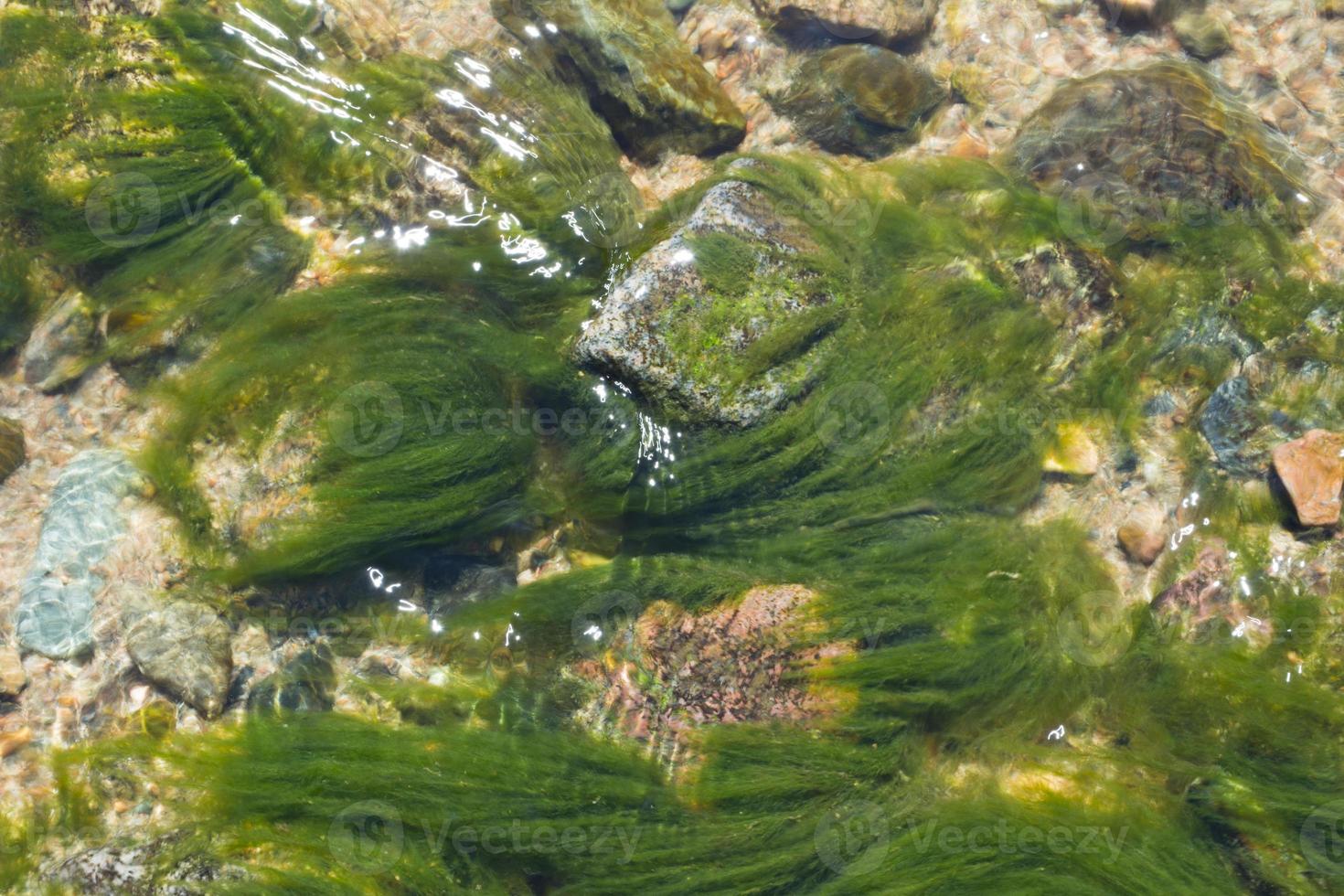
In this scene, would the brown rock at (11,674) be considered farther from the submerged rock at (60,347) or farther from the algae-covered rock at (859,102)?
the algae-covered rock at (859,102)

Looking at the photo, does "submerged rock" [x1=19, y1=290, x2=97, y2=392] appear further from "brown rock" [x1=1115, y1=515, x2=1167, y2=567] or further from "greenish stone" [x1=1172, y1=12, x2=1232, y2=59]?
"greenish stone" [x1=1172, y1=12, x2=1232, y2=59]

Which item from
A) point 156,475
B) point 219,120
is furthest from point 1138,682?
point 219,120

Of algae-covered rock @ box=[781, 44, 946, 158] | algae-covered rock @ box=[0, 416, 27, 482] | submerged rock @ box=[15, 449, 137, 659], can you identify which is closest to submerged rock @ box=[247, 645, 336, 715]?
submerged rock @ box=[15, 449, 137, 659]

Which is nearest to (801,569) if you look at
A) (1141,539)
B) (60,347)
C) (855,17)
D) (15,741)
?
(1141,539)

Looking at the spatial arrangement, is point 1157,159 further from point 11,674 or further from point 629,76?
point 11,674

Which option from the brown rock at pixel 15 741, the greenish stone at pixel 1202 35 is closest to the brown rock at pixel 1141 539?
the greenish stone at pixel 1202 35

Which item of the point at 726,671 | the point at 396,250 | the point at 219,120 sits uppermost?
the point at 219,120

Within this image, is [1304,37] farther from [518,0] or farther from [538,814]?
[538,814]
